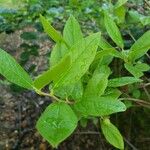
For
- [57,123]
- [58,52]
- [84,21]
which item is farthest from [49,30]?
[84,21]

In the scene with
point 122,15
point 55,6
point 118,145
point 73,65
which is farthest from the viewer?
point 55,6

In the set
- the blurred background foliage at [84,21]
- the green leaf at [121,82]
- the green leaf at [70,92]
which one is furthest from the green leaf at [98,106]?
the blurred background foliage at [84,21]

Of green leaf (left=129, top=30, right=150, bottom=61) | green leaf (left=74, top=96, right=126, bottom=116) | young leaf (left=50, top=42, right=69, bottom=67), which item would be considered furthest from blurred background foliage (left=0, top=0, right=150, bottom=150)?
green leaf (left=74, top=96, right=126, bottom=116)

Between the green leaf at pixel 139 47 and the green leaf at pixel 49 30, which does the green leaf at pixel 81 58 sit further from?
the green leaf at pixel 139 47

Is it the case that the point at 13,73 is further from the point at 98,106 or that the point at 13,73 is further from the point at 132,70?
the point at 132,70

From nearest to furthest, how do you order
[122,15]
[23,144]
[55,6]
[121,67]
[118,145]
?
[118,145], [122,15], [121,67], [55,6], [23,144]

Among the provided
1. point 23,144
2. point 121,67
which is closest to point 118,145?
point 121,67

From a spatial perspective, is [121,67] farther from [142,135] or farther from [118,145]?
[118,145]

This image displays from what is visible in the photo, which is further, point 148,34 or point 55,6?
point 55,6
